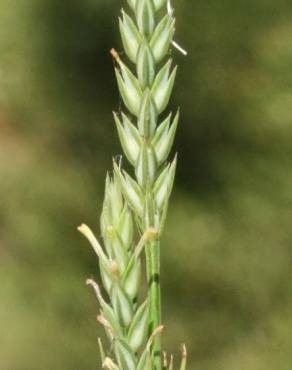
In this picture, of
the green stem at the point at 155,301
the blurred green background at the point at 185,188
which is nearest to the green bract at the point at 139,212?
the green stem at the point at 155,301

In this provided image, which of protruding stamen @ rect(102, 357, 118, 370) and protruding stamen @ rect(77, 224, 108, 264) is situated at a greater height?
protruding stamen @ rect(77, 224, 108, 264)

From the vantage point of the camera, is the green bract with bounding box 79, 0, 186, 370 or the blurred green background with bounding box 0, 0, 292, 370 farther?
the blurred green background with bounding box 0, 0, 292, 370

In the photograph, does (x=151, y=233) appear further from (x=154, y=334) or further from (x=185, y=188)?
(x=185, y=188)

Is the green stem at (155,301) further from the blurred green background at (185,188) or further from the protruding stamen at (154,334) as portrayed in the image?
the blurred green background at (185,188)

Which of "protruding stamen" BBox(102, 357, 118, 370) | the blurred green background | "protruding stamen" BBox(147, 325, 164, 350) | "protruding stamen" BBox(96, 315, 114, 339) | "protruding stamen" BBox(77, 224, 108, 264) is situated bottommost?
"protruding stamen" BBox(102, 357, 118, 370)

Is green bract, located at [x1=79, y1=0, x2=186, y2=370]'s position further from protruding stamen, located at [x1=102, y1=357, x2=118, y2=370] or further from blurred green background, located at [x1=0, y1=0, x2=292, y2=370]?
blurred green background, located at [x1=0, y1=0, x2=292, y2=370]

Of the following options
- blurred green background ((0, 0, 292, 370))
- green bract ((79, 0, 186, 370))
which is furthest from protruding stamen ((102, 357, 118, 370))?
blurred green background ((0, 0, 292, 370))

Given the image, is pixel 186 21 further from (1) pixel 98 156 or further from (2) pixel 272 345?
(2) pixel 272 345
